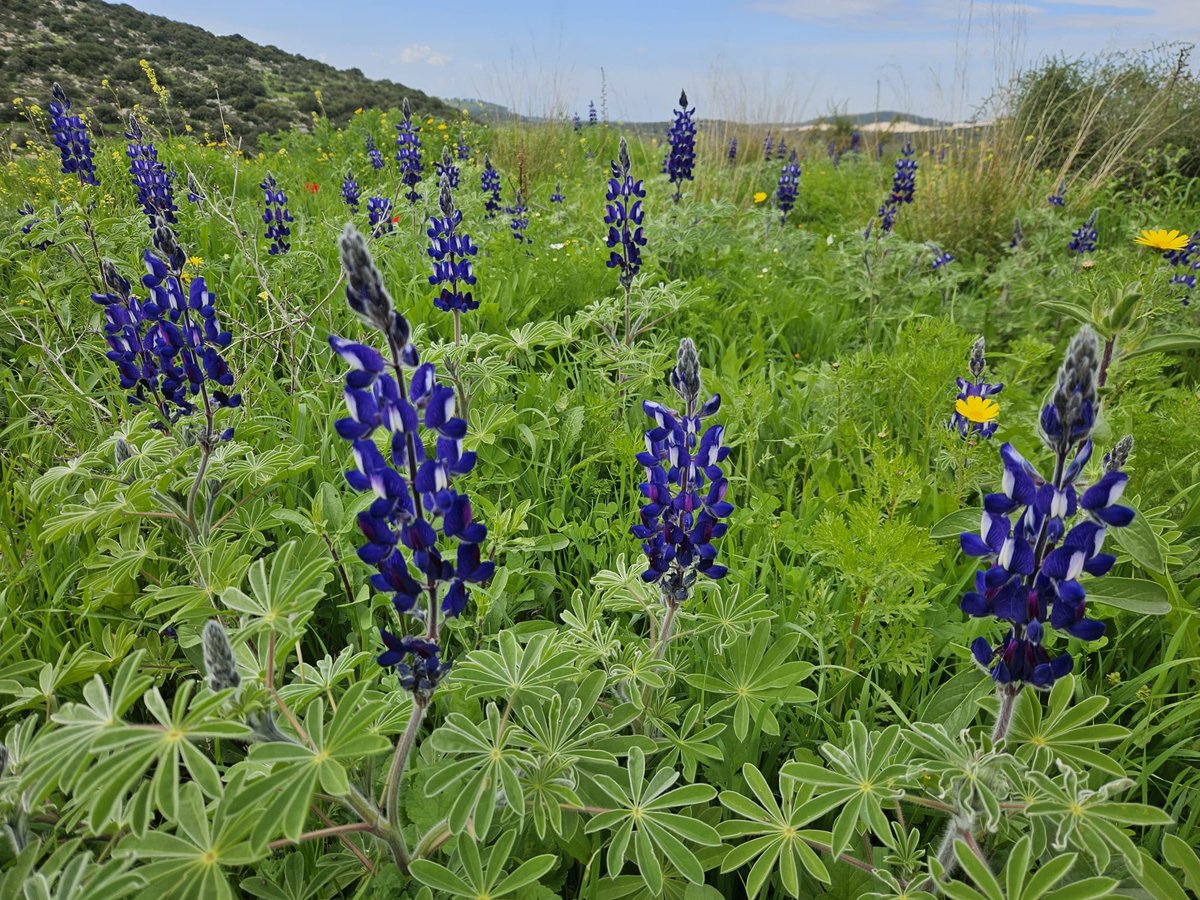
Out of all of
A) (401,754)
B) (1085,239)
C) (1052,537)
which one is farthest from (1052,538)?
(1085,239)

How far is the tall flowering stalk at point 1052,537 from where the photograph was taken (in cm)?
112

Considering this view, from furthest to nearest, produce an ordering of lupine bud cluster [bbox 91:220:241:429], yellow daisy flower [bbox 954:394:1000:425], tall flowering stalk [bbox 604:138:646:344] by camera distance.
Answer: tall flowering stalk [bbox 604:138:646:344]
yellow daisy flower [bbox 954:394:1000:425]
lupine bud cluster [bbox 91:220:241:429]

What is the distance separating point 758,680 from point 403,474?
1.03 metres

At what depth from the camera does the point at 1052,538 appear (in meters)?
1.16

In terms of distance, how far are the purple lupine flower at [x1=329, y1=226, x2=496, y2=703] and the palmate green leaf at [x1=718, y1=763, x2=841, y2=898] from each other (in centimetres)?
66

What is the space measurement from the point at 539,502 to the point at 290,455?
903mm

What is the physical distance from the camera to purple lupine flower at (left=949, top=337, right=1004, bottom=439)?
250cm

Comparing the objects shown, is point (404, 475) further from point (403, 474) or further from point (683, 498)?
point (683, 498)

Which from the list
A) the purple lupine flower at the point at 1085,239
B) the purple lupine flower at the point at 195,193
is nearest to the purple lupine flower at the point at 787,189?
the purple lupine flower at the point at 1085,239

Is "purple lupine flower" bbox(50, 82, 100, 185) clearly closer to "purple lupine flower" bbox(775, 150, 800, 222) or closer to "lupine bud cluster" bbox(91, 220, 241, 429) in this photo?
"lupine bud cluster" bbox(91, 220, 241, 429)

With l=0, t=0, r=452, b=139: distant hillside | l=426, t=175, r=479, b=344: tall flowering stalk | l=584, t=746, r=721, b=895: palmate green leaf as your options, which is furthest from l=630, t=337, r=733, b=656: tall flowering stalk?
l=0, t=0, r=452, b=139: distant hillside

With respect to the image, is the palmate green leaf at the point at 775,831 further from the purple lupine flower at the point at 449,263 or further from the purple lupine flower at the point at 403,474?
the purple lupine flower at the point at 449,263

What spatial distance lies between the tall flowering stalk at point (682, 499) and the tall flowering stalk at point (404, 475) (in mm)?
528

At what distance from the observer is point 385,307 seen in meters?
1.06
